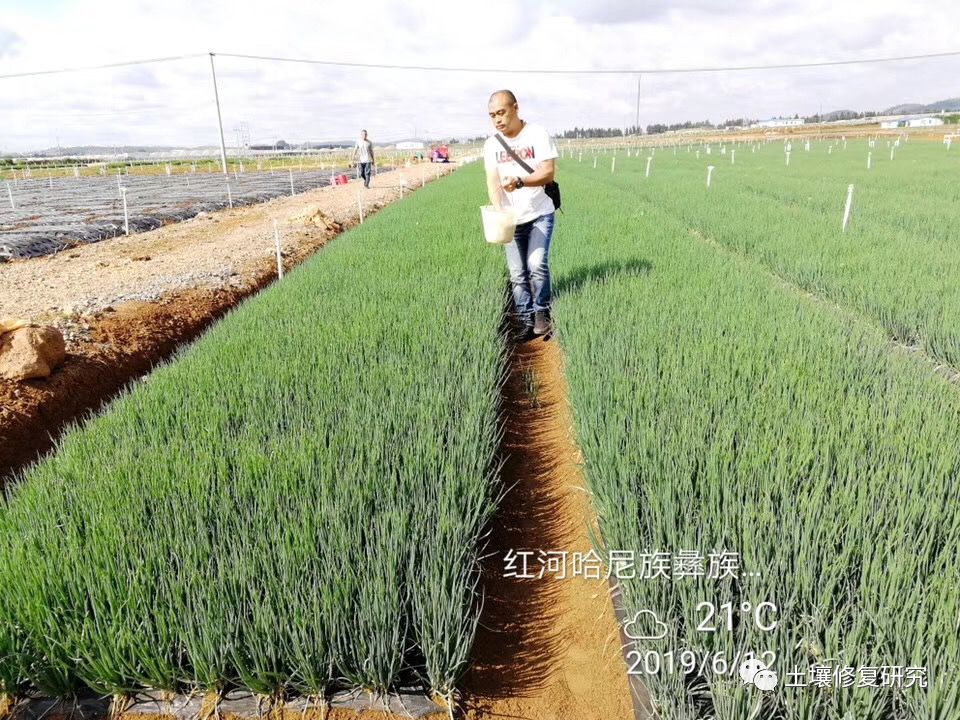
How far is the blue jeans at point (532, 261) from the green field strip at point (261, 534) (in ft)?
3.97

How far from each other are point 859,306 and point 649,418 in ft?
9.26

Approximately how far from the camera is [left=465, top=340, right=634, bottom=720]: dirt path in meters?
1.51

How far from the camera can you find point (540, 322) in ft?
13.5

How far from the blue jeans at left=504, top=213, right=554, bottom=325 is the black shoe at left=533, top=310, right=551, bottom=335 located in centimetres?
4

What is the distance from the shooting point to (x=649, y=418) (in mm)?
2189

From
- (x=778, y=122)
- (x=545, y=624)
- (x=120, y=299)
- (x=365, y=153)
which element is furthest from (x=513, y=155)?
(x=778, y=122)

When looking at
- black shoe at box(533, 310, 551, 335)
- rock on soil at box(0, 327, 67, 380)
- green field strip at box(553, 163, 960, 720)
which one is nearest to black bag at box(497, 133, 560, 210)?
black shoe at box(533, 310, 551, 335)

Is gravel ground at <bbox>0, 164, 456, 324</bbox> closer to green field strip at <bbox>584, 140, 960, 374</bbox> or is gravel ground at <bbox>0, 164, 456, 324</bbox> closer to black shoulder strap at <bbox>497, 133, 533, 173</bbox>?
black shoulder strap at <bbox>497, 133, 533, 173</bbox>

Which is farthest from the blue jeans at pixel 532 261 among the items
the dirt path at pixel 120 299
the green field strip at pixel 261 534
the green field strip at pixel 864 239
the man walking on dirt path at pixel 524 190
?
the dirt path at pixel 120 299

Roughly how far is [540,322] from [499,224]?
82cm

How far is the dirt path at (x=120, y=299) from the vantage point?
335 cm

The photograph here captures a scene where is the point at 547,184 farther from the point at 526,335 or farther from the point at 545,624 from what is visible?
the point at 545,624

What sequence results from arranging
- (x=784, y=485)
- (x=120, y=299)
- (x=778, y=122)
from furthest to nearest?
(x=778, y=122), (x=120, y=299), (x=784, y=485)

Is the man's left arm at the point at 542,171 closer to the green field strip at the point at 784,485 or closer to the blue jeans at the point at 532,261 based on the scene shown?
the blue jeans at the point at 532,261
